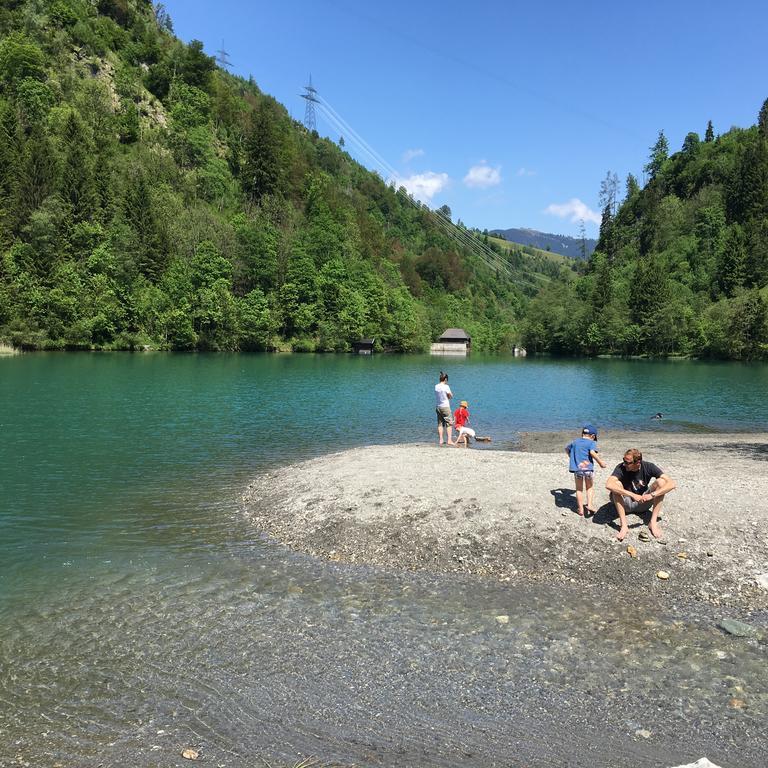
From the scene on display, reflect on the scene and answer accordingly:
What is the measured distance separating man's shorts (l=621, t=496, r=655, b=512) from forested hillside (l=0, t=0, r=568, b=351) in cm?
9983

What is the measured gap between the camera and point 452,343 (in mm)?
170750

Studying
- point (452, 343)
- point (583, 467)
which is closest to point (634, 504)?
point (583, 467)

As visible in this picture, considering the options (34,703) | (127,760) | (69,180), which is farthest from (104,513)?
(69,180)

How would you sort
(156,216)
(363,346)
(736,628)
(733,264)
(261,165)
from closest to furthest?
(736,628), (156,216), (363,346), (733,264), (261,165)

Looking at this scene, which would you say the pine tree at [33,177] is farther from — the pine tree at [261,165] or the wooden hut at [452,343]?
the wooden hut at [452,343]

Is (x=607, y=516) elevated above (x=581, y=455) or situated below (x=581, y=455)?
below

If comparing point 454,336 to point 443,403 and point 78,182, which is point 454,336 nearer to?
point 78,182

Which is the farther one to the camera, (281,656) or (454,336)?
(454,336)

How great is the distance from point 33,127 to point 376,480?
143m

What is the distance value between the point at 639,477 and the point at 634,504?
2.13 ft

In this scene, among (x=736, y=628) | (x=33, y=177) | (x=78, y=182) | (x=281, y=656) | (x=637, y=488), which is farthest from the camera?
(x=78, y=182)

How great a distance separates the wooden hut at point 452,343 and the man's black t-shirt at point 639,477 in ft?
504

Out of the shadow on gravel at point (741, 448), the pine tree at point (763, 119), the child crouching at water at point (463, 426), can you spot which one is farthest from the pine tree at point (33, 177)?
the pine tree at point (763, 119)

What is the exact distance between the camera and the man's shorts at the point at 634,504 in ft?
43.0
